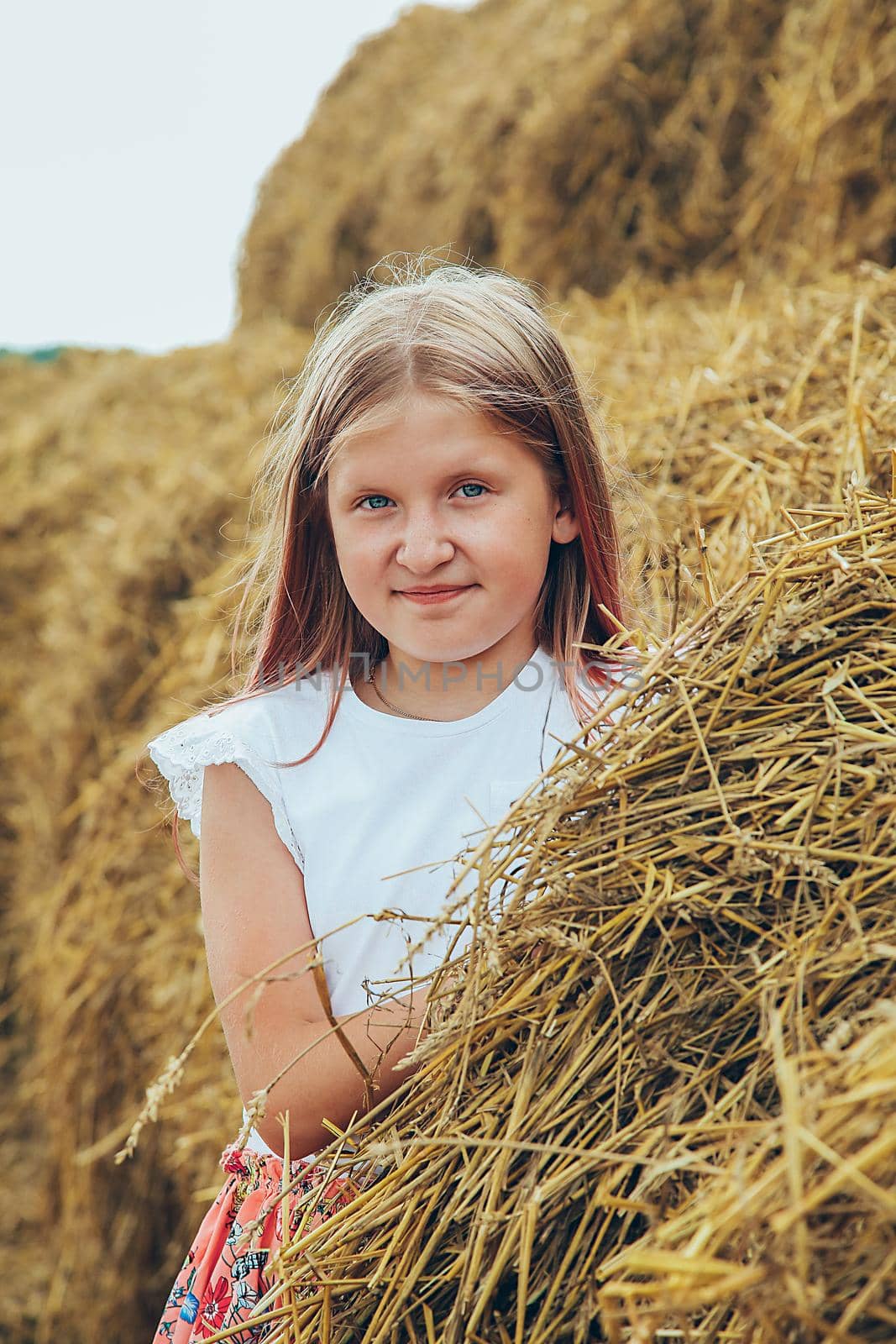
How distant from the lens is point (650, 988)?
0.91 m

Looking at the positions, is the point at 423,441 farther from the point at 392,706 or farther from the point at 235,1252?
the point at 235,1252

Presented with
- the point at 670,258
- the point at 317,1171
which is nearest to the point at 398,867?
the point at 317,1171

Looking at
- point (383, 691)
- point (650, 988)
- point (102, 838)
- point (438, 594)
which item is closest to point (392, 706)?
point (383, 691)

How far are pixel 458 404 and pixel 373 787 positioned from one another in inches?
15.5

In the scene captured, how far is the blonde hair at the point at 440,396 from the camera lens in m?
1.24

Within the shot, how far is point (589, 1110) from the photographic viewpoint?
2.88 ft

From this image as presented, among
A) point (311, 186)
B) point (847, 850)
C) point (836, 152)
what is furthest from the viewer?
point (311, 186)

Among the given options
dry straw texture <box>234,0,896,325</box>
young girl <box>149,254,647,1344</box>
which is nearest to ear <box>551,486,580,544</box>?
young girl <box>149,254,647,1344</box>

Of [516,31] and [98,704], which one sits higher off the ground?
[516,31]

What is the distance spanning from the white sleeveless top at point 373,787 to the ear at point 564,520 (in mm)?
152

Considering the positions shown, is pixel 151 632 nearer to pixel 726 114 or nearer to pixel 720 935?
pixel 726 114

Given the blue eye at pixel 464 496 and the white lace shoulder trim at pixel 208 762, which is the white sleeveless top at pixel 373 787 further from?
the blue eye at pixel 464 496

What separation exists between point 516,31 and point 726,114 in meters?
1.34

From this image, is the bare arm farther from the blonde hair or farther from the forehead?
the forehead
